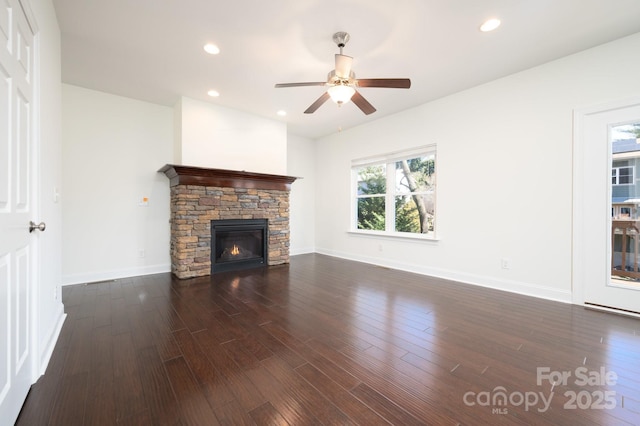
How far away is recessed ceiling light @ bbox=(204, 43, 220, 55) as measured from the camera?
8.99 feet

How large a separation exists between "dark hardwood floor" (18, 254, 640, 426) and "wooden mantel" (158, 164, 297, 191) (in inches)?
69.1

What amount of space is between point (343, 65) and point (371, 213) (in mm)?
3409

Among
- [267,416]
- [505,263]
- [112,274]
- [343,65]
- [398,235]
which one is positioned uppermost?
[343,65]

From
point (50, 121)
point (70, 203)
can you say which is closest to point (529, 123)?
point (50, 121)

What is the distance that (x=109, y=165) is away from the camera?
3.87m

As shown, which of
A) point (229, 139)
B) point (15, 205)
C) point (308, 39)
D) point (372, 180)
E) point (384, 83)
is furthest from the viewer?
point (372, 180)

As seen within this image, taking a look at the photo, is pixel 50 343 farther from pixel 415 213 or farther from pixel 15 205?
pixel 415 213

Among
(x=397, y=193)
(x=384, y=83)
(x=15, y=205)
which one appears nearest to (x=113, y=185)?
(x=15, y=205)

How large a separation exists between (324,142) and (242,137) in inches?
86.2

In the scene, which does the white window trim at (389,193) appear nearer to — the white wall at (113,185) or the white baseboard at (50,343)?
the white wall at (113,185)

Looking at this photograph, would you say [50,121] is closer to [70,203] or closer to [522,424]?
[70,203]

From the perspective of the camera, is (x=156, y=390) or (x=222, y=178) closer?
(x=156, y=390)

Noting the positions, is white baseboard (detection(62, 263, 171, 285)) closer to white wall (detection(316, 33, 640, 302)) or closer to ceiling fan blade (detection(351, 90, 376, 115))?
ceiling fan blade (detection(351, 90, 376, 115))

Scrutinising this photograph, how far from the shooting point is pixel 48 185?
6.49ft
